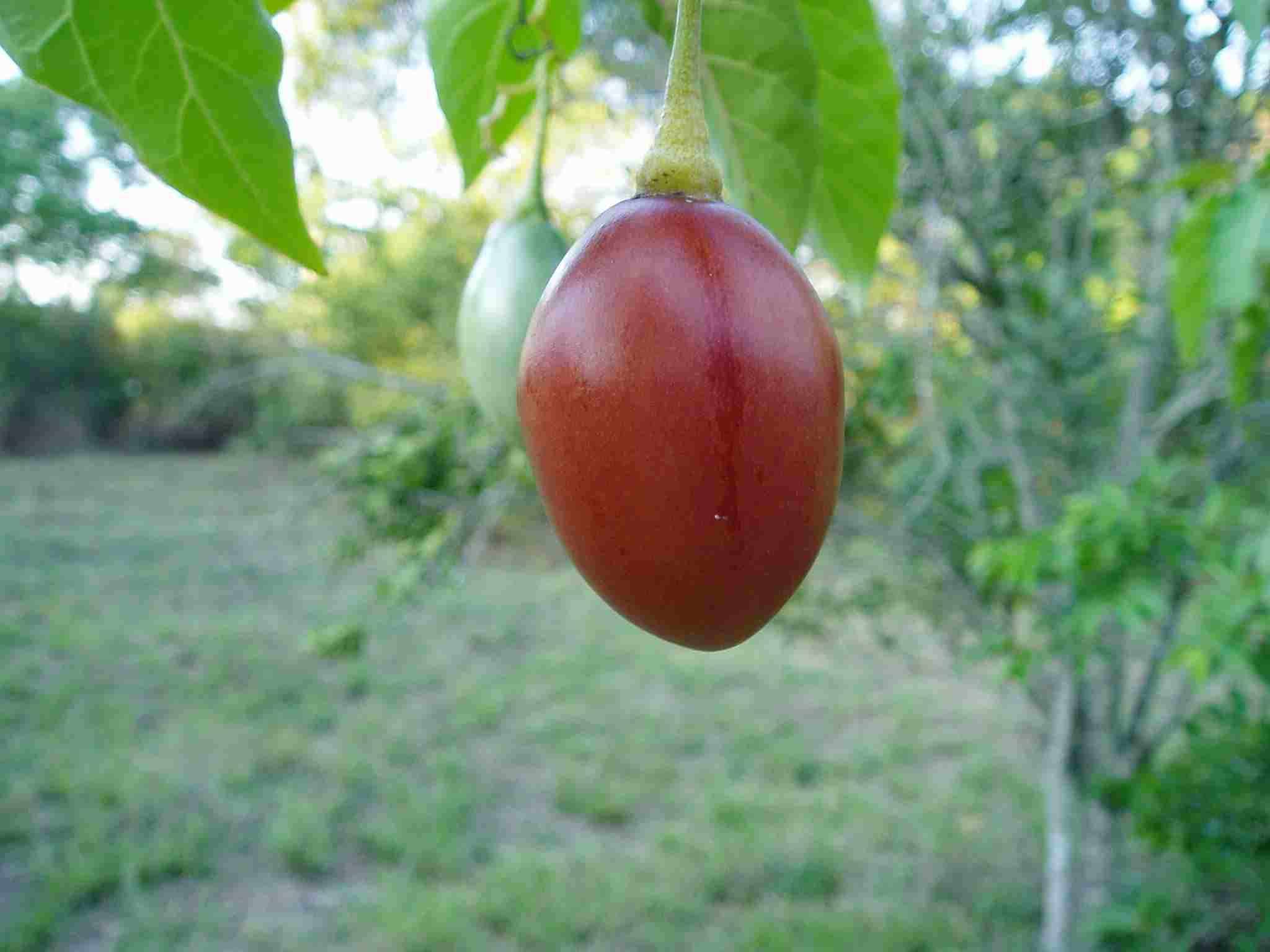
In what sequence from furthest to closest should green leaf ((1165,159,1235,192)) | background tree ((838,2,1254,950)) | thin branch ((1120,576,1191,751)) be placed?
thin branch ((1120,576,1191,751)) < background tree ((838,2,1254,950)) < green leaf ((1165,159,1235,192))

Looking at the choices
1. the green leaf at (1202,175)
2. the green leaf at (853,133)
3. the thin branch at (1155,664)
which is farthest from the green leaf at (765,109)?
the thin branch at (1155,664)

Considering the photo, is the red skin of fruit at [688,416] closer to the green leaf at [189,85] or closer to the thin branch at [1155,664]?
the green leaf at [189,85]

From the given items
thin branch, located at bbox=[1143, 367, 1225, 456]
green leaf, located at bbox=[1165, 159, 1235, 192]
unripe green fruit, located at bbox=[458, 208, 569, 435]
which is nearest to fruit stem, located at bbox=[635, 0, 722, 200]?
unripe green fruit, located at bbox=[458, 208, 569, 435]

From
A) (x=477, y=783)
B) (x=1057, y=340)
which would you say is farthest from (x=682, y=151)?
(x=477, y=783)

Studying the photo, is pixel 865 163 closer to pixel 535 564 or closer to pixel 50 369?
pixel 535 564

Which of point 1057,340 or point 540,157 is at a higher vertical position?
point 1057,340

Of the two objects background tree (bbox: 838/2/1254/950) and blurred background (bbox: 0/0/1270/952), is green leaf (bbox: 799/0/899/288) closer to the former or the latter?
blurred background (bbox: 0/0/1270/952)

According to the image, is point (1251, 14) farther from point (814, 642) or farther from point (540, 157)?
point (814, 642)
